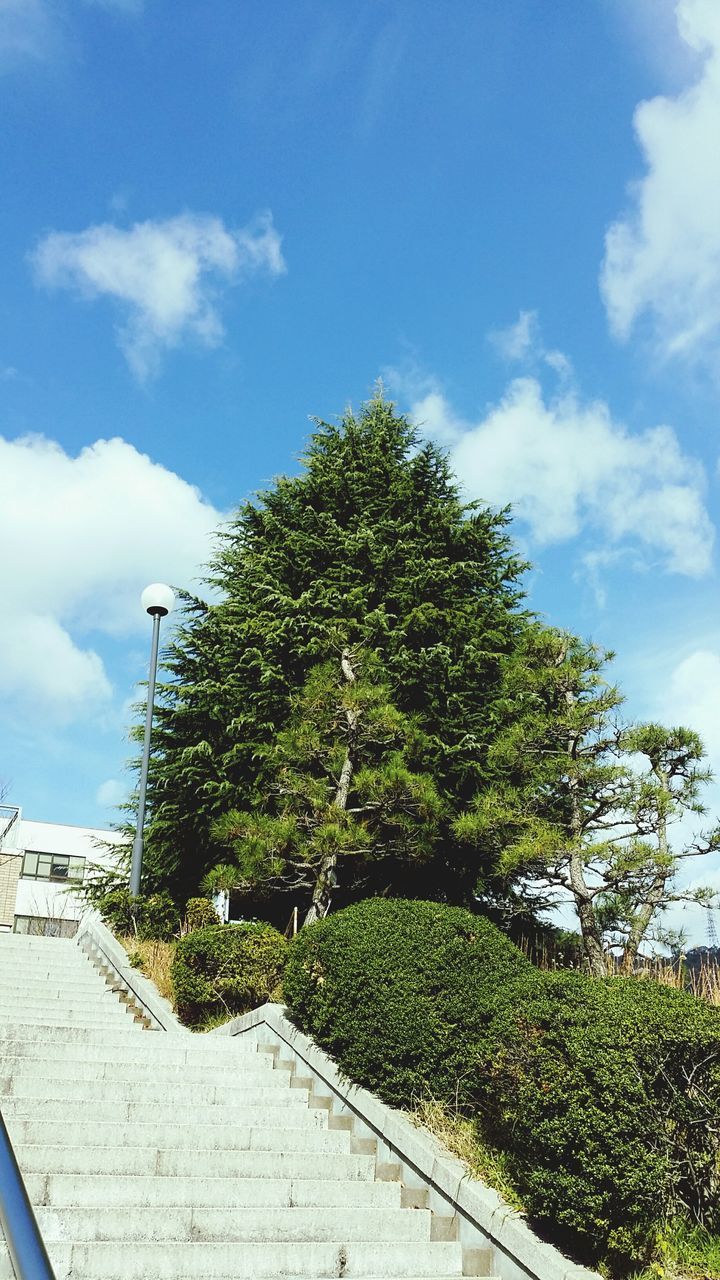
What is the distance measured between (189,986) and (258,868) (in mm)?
2042

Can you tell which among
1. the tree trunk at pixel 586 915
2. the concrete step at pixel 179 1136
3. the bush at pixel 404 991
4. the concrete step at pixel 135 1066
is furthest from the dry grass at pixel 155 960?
the tree trunk at pixel 586 915

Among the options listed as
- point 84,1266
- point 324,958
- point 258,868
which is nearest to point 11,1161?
point 84,1266

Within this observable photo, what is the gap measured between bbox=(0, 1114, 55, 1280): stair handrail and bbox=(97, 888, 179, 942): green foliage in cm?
1066

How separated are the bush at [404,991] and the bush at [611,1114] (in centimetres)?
68

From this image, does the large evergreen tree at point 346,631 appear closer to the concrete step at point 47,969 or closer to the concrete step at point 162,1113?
the concrete step at point 47,969

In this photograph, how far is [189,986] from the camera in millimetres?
9508

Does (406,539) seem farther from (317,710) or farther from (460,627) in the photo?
(317,710)

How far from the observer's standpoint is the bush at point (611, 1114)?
4930 millimetres

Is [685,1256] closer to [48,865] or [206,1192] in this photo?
[206,1192]

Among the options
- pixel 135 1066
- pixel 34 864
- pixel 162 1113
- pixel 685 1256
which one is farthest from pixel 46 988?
pixel 34 864

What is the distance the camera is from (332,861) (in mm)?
11359

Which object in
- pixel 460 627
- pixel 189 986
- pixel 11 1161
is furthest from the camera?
pixel 460 627

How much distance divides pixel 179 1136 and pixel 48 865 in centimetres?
3642

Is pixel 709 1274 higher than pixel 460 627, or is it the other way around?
pixel 460 627
